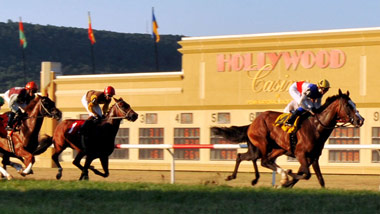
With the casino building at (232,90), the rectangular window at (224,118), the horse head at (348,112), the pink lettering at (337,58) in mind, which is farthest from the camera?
the rectangular window at (224,118)

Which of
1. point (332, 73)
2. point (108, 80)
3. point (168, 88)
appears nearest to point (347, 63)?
point (332, 73)

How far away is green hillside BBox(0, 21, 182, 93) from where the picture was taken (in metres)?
92.3

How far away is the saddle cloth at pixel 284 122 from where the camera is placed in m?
15.1

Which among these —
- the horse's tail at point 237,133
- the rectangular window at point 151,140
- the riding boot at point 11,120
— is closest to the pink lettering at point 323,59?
the rectangular window at point 151,140

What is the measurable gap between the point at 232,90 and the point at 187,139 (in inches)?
81.2

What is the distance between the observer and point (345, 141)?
23234mm

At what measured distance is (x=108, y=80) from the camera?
1064 inches

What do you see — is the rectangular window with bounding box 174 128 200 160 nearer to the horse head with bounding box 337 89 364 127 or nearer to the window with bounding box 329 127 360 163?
the window with bounding box 329 127 360 163

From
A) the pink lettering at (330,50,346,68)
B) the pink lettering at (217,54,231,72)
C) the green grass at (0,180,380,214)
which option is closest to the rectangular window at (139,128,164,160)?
the pink lettering at (217,54,231,72)

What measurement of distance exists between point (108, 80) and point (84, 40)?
77894 mm

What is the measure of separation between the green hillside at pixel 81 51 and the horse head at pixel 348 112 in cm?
7111

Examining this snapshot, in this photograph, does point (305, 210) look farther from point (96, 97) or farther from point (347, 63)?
point (347, 63)

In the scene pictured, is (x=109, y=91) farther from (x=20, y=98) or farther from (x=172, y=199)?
(x=172, y=199)

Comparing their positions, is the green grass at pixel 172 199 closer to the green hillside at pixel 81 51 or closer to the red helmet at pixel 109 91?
the red helmet at pixel 109 91
